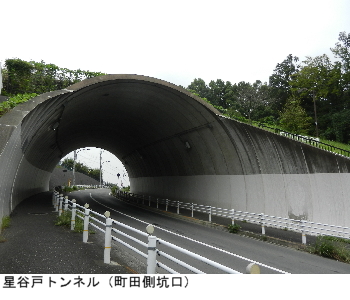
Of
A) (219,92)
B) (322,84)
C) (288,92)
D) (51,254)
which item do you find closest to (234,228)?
(51,254)

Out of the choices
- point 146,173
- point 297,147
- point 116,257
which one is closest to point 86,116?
point 146,173

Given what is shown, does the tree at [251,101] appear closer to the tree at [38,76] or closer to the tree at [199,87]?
the tree at [199,87]

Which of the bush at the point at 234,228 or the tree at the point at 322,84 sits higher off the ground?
the tree at the point at 322,84

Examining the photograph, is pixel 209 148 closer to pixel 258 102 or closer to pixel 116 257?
pixel 116 257

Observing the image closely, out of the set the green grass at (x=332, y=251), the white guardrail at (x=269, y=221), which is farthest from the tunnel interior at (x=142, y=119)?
the green grass at (x=332, y=251)

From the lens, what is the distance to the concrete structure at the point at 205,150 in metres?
15.6

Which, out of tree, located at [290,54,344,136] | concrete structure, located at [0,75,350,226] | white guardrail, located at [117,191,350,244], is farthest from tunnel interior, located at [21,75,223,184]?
tree, located at [290,54,344,136]

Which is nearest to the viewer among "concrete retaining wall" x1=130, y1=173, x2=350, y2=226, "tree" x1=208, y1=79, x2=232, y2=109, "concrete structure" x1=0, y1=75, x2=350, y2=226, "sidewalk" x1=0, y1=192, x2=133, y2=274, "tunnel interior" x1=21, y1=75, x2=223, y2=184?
"sidewalk" x1=0, y1=192, x2=133, y2=274

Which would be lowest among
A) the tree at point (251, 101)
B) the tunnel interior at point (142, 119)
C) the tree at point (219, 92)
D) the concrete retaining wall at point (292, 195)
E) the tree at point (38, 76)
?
the concrete retaining wall at point (292, 195)

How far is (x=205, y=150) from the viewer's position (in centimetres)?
2131

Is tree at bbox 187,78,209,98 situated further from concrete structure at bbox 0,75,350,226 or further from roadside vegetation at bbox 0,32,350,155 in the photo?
concrete structure at bbox 0,75,350,226

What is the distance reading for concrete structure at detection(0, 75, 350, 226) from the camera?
615 inches

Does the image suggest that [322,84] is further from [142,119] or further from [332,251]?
[332,251]

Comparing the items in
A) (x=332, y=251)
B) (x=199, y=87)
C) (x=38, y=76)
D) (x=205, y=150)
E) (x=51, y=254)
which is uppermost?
(x=199, y=87)
